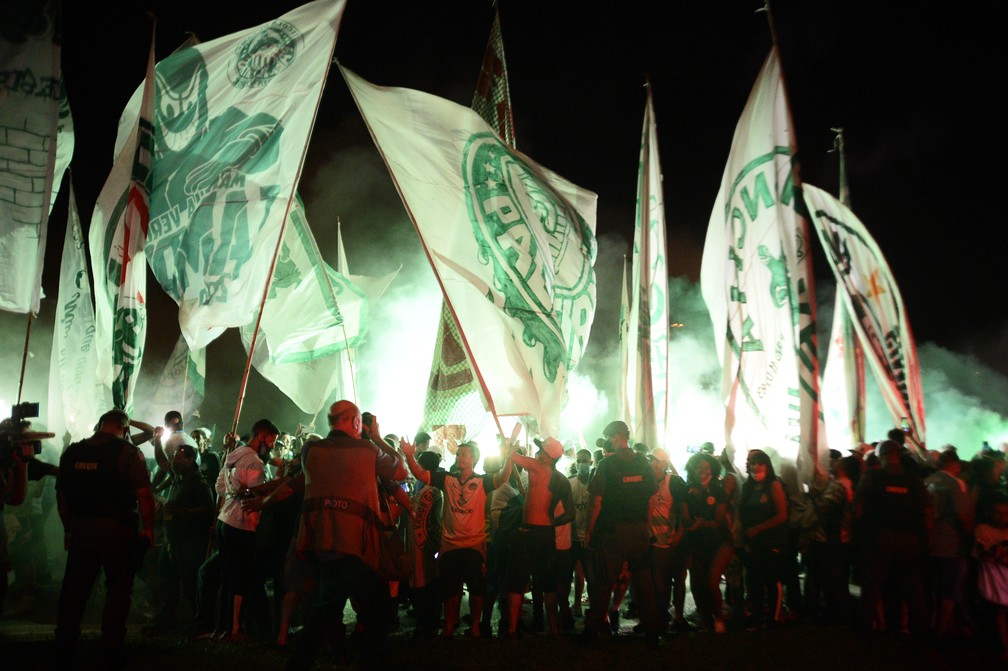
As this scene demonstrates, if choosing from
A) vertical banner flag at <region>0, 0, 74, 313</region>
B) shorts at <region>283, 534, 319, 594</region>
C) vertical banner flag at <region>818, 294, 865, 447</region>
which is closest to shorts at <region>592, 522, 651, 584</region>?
shorts at <region>283, 534, 319, 594</region>

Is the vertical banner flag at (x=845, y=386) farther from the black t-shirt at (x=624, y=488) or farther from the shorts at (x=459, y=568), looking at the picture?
the shorts at (x=459, y=568)

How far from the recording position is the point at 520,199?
7.69 metres

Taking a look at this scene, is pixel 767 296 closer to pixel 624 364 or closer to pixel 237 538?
pixel 624 364

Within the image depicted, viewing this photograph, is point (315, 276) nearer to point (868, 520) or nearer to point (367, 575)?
point (367, 575)

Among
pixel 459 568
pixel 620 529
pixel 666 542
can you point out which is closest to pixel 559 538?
pixel 620 529

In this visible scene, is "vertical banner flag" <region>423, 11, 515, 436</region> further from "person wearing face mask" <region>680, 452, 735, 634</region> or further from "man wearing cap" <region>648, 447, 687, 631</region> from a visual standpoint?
"person wearing face mask" <region>680, 452, 735, 634</region>

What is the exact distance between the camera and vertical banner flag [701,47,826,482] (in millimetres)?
7559

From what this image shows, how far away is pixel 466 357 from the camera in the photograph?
1093 cm

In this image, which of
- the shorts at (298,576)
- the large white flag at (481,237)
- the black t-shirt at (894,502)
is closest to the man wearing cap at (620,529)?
the large white flag at (481,237)

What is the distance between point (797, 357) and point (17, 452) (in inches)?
302

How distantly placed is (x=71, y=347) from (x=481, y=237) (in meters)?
6.83

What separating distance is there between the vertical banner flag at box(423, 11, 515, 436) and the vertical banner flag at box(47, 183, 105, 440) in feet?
15.8

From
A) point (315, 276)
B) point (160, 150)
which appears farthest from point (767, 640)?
point (315, 276)

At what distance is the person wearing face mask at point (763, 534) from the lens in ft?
23.1
